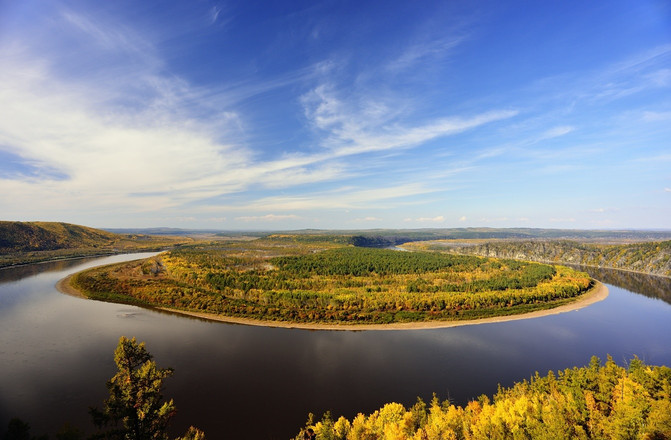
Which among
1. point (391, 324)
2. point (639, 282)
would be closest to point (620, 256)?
point (639, 282)

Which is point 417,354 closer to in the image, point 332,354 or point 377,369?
point 377,369

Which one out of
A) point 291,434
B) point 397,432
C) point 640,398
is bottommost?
point 291,434

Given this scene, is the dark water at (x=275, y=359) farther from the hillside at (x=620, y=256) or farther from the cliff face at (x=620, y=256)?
the cliff face at (x=620, y=256)

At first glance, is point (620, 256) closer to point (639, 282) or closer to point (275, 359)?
Answer: point (639, 282)

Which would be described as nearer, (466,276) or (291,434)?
(291,434)

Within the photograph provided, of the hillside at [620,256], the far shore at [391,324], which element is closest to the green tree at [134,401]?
the far shore at [391,324]

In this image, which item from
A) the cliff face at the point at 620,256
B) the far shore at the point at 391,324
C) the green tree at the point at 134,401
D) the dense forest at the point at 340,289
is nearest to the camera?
the green tree at the point at 134,401

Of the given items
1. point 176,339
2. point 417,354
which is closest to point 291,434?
point 417,354
